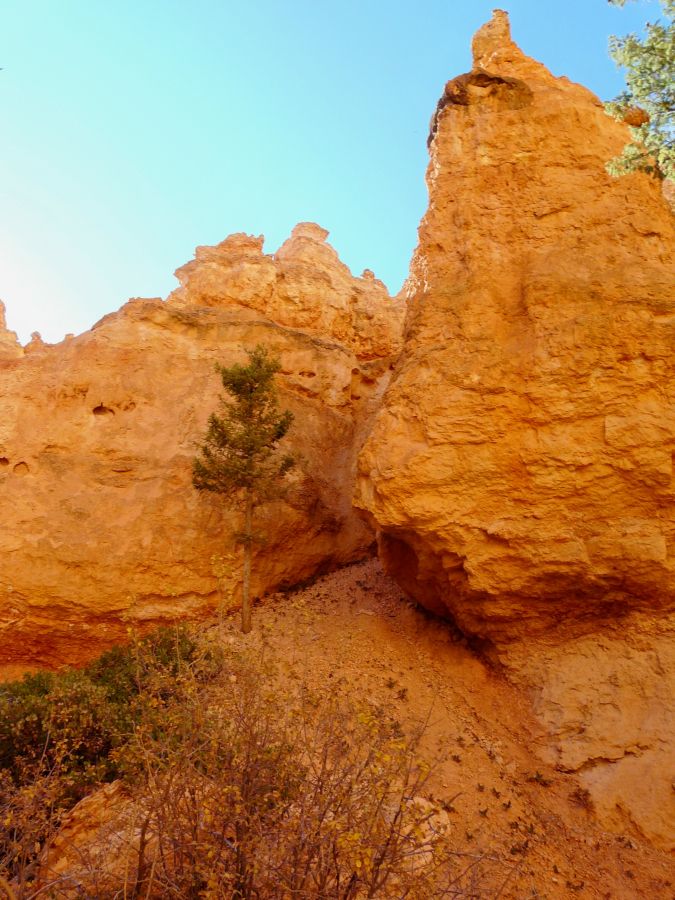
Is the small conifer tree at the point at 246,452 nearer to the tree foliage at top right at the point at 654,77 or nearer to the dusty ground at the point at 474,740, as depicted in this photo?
the dusty ground at the point at 474,740

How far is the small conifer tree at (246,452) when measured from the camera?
40.6 ft

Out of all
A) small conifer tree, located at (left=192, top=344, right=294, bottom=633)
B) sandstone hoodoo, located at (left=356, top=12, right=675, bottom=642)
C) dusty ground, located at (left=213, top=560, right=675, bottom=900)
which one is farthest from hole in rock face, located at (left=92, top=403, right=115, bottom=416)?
sandstone hoodoo, located at (left=356, top=12, right=675, bottom=642)

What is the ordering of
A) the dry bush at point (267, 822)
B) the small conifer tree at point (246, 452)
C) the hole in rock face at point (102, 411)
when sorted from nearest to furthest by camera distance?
the dry bush at point (267, 822), the small conifer tree at point (246, 452), the hole in rock face at point (102, 411)

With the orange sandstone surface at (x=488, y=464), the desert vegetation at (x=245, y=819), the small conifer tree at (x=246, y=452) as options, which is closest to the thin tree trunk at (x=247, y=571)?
the small conifer tree at (x=246, y=452)

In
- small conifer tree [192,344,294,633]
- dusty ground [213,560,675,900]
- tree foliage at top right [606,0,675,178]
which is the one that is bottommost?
dusty ground [213,560,675,900]

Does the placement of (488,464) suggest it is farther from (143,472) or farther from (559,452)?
(143,472)

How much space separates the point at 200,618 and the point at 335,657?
375 centimetres

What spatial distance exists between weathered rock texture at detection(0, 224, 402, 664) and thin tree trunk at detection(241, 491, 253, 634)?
364mm

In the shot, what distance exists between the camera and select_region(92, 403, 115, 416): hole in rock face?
569 inches

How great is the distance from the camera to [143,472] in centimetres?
1369

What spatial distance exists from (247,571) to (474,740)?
5375 mm

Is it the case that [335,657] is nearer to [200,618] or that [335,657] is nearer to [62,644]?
[200,618]

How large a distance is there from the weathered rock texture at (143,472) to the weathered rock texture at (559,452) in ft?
13.8

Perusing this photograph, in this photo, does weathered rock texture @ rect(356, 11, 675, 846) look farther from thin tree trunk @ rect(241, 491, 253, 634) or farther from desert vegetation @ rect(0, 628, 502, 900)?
desert vegetation @ rect(0, 628, 502, 900)
